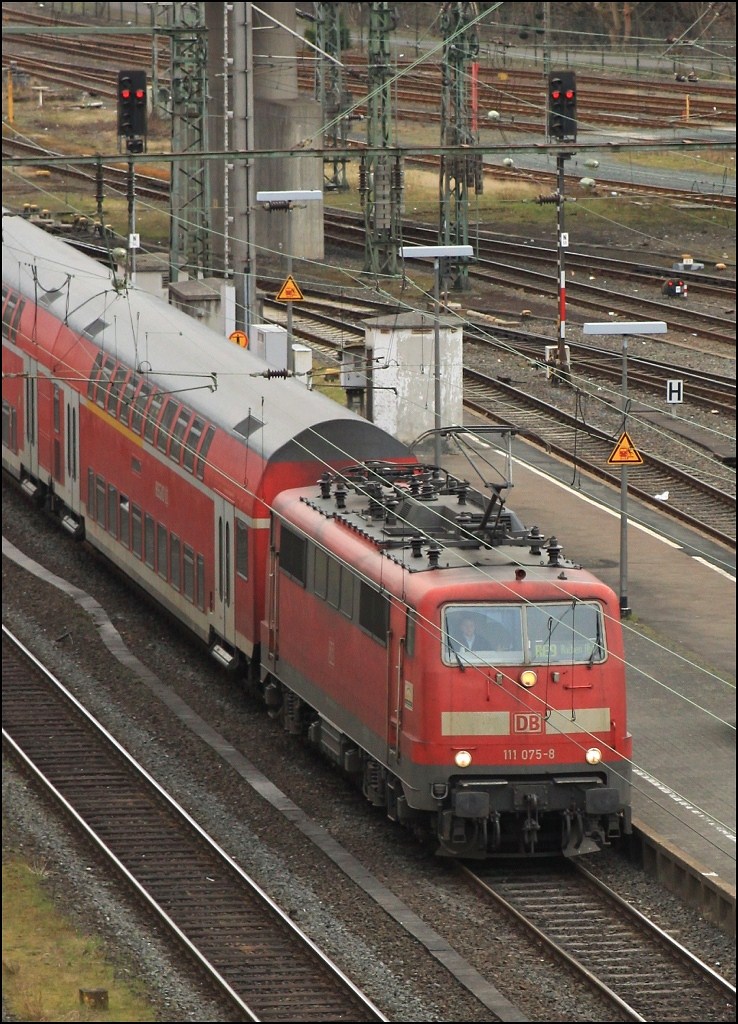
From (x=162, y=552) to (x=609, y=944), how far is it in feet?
32.7

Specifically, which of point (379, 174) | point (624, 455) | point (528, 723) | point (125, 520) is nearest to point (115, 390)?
point (125, 520)

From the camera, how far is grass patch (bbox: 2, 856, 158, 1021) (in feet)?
49.4

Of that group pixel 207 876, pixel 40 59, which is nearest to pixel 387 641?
pixel 207 876

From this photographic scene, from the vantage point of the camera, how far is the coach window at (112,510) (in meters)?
27.0

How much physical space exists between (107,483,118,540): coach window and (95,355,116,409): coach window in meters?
1.11

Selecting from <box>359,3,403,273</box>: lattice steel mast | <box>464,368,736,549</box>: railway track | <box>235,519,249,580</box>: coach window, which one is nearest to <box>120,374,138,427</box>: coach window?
<box>235,519,249,580</box>: coach window

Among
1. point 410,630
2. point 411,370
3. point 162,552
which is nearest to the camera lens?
point 410,630

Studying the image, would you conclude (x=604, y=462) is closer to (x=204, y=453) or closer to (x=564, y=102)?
(x=564, y=102)

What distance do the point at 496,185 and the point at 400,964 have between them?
33.7 metres

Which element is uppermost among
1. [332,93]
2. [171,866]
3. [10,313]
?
[332,93]

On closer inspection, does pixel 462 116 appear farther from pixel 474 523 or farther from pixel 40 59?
pixel 40 59

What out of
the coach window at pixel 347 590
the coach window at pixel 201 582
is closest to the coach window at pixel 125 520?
the coach window at pixel 201 582

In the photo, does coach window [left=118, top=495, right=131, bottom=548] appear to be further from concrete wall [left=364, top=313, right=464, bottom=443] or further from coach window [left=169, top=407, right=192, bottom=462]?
concrete wall [left=364, top=313, right=464, bottom=443]

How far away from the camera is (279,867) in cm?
1830
